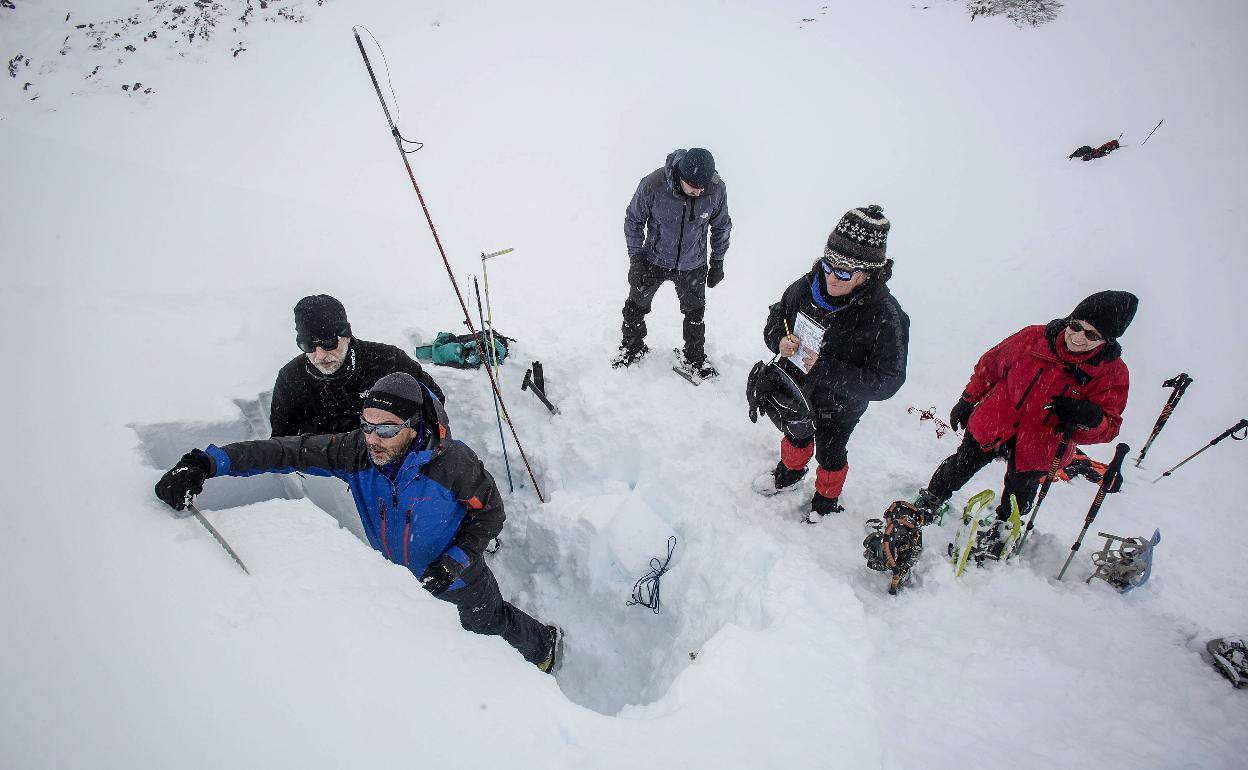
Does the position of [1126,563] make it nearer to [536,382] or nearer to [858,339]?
[858,339]

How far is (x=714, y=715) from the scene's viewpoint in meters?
2.40

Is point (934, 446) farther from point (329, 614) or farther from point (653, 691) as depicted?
point (329, 614)

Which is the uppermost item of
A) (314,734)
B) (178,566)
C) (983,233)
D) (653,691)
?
(983,233)

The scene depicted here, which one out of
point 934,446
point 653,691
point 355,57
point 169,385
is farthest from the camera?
point 355,57

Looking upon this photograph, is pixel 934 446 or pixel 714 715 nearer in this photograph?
pixel 714 715

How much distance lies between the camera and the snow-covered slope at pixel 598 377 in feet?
6.95

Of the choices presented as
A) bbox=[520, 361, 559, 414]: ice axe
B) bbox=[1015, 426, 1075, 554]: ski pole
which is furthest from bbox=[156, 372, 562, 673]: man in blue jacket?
bbox=[1015, 426, 1075, 554]: ski pole

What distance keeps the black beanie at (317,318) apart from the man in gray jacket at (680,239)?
2670mm

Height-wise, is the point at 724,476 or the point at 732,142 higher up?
the point at 732,142

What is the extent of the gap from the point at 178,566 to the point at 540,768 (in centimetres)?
185

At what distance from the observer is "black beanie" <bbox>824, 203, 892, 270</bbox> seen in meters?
2.78

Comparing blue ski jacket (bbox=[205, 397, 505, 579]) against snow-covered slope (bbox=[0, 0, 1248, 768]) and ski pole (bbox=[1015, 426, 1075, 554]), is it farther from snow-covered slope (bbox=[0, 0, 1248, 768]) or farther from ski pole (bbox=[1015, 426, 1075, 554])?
ski pole (bbox=[1015, 426, 1075, 554])

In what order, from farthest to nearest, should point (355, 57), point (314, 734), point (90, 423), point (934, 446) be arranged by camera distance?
point (355, 57) < point (934, 446) < point (90, 423) < point (314, 734)

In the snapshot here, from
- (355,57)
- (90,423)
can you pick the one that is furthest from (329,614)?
(355,57)
